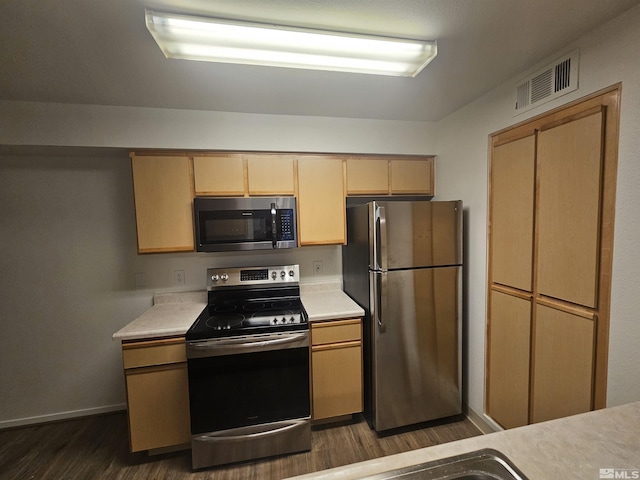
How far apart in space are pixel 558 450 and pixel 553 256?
108cm

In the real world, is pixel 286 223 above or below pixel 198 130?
below

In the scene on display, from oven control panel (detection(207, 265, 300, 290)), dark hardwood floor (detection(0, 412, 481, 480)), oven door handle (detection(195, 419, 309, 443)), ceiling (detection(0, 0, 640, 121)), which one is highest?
ceiling (detection(0, 0, 640, 121))

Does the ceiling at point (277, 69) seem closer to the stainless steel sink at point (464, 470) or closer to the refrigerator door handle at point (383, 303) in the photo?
the refrigerator door handle at point (383, 303)

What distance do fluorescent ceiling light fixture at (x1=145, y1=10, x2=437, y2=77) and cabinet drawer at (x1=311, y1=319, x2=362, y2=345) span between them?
5.29 feet

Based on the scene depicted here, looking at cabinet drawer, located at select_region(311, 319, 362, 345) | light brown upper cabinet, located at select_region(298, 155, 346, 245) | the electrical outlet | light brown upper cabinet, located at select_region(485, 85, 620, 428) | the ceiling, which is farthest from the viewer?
the electrical outlet

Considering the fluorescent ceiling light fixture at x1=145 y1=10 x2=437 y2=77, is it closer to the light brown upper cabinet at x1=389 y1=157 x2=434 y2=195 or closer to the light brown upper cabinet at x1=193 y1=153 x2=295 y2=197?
the light brown upper cabinet at x1=193 y1=153 x2=295 y2=197

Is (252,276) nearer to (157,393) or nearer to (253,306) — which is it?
(253,306)

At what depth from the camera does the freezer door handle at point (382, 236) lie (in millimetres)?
1898

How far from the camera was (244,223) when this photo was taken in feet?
6.86

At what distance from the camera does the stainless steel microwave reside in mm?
2039

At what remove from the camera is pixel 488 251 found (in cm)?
194

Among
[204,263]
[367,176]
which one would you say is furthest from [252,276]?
[367,176]

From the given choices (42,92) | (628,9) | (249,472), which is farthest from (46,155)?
(628,9)

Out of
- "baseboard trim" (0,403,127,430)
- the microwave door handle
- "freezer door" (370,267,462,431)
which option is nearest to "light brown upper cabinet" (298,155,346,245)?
the microwave door handle
